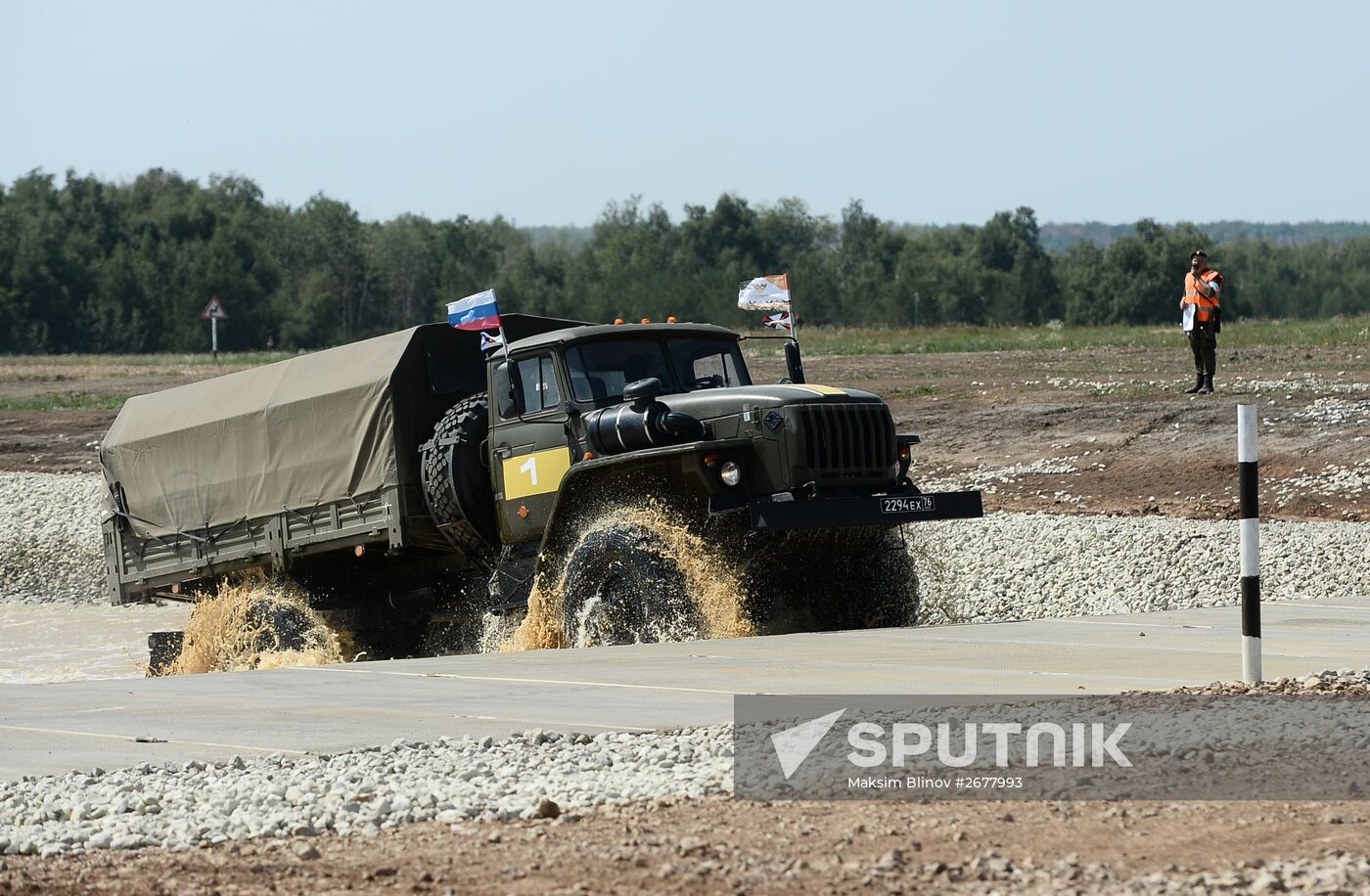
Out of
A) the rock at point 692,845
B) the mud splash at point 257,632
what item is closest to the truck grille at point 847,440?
the mud splash at point 257,632

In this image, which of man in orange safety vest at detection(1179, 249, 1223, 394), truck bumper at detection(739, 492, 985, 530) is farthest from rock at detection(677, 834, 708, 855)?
man in orange safety vest at detection(1179, 249, 1223, 394)

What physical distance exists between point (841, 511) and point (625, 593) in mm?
1589

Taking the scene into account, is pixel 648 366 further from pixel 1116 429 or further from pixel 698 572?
pixel 1116 429

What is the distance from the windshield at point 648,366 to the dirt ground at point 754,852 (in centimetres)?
760

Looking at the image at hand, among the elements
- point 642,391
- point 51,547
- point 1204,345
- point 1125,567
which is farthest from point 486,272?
point 642,391

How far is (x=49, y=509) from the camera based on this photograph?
89.5 feet

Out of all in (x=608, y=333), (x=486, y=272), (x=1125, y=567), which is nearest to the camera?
Answer: (x=608, y=333)

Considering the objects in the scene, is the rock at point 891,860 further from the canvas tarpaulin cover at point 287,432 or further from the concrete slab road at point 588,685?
the canvas tarpaulin cover at point 287,432

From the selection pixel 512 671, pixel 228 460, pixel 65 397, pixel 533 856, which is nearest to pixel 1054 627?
pixel 512 671

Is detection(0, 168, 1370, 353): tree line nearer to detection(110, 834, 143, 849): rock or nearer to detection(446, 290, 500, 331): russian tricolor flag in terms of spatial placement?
detection(446, 290, 500, 331): russian tricolor flag

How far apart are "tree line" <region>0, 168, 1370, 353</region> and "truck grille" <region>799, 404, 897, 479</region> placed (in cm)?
5794

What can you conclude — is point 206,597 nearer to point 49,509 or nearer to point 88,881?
point 88,881

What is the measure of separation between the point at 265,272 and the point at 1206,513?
233ft

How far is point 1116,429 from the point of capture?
2342 centimetres
